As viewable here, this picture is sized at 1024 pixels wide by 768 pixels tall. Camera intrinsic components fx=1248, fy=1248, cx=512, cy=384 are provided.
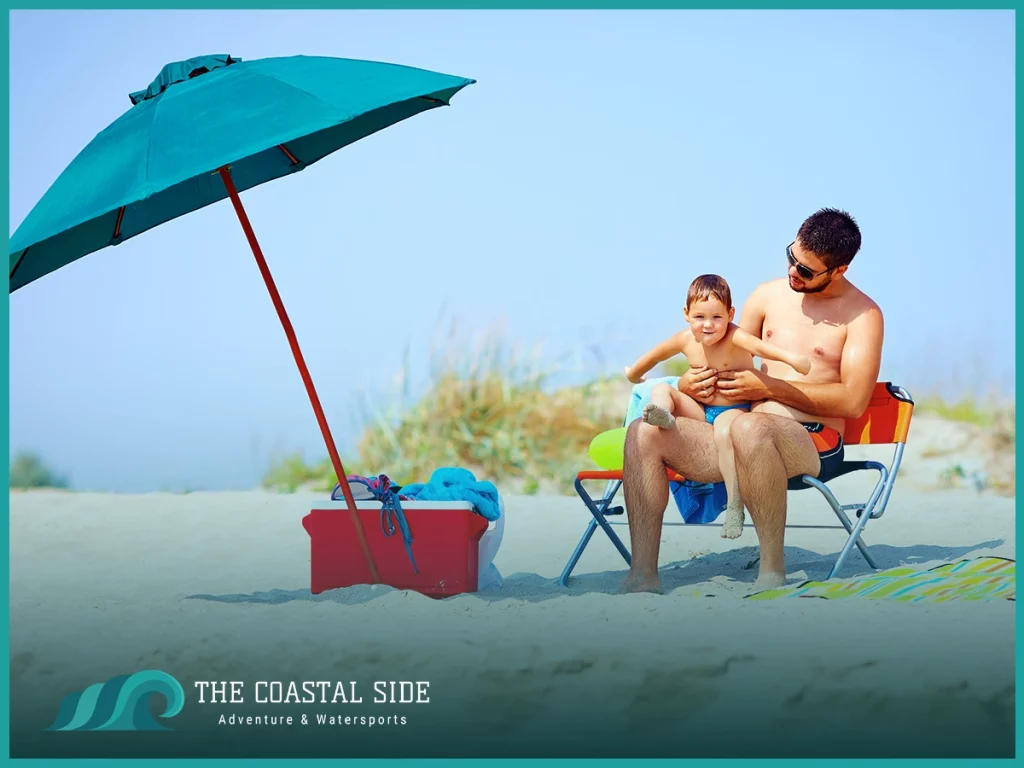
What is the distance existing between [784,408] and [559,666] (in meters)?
1.73

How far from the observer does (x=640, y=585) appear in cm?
492

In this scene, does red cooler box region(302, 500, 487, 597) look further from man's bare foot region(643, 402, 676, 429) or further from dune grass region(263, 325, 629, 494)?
dune grass region(263, 325, 629, 494)

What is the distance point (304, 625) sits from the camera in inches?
171

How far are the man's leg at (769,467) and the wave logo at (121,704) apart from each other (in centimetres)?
220

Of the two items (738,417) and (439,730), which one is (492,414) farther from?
(439,730)

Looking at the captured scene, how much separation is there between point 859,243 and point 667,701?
2.39m

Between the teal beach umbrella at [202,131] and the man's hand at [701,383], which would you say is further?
the man's hand at [701,383]

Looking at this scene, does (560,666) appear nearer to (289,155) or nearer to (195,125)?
(195,125)

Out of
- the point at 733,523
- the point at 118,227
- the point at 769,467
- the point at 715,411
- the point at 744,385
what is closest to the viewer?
the point at 733,523

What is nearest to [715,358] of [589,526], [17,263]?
[589,526]

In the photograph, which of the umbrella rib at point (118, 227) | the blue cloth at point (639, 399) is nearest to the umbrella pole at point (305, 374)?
the umbrella rib at point (118, 227)

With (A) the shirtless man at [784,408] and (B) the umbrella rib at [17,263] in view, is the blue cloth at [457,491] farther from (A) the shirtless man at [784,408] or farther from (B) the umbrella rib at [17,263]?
(B) the umbrella rib at [17,263]

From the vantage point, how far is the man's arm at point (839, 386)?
4.98 m

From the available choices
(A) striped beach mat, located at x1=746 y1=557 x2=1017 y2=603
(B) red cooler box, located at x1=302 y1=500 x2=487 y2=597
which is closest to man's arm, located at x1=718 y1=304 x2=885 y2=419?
(A) striped beach mat, located at x1=746 y1=557 x2=1017 y2=603
